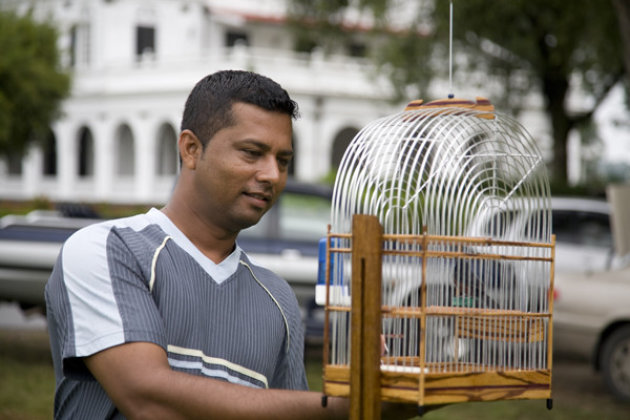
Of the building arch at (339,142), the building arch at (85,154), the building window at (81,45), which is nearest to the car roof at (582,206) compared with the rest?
the building arch at (339,142)

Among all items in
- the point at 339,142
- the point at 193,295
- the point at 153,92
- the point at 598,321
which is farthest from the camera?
the point at 339,142

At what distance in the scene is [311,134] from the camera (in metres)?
33.6

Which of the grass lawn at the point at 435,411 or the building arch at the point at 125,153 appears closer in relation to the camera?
the grass lawn at the point at 435,411

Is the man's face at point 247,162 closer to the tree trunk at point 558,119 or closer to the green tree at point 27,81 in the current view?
the tree trunk at point 558,119

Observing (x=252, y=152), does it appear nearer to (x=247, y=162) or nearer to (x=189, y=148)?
(x=247, y=162)

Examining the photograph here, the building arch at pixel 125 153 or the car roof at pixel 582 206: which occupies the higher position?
the building arch at pixel 125 153

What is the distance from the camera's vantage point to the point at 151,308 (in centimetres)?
197

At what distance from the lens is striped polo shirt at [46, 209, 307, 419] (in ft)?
6.42

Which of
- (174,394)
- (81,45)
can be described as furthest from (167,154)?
(174,394)

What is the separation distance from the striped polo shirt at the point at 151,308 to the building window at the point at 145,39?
36648 millimetres

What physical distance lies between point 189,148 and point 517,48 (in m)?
15.3

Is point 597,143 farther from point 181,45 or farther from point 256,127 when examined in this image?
point 256,127

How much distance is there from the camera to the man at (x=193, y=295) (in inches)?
74.0

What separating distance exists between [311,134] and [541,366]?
31700mm
